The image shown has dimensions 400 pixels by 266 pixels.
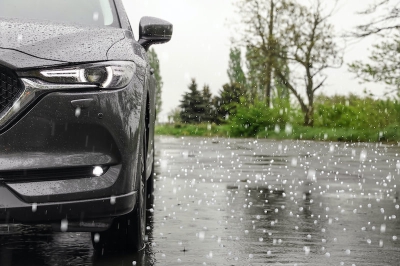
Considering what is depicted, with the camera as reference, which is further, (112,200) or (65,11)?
(65,11)

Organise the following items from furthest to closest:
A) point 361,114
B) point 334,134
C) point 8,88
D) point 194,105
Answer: point 194,105
point 361,114
point 334,134
point 8,88

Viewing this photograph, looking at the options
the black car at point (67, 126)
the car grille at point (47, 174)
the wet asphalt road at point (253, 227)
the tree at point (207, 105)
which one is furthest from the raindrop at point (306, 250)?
the tree at point (207, 105)

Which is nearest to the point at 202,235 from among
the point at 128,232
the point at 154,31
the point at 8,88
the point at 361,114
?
the point at 128,232

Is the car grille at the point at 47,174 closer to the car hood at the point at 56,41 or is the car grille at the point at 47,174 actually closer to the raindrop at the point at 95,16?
the car hood at the point at 56,41

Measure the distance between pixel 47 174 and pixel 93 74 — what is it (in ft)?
1.92

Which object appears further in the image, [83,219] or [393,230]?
[393,230]

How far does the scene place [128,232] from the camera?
15.6ft

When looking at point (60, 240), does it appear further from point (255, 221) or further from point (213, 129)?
point (213, 129)

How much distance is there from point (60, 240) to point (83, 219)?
1302 mm

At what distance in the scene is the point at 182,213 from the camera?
6902 millimetres

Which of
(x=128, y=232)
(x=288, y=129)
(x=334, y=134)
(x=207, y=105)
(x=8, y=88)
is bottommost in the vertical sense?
(x=128, y=232)

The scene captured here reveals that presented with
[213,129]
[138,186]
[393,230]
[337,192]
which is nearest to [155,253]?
[138,186]

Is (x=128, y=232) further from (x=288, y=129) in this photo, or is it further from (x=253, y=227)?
(x=288, y=129)

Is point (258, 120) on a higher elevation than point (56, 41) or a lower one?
lower
